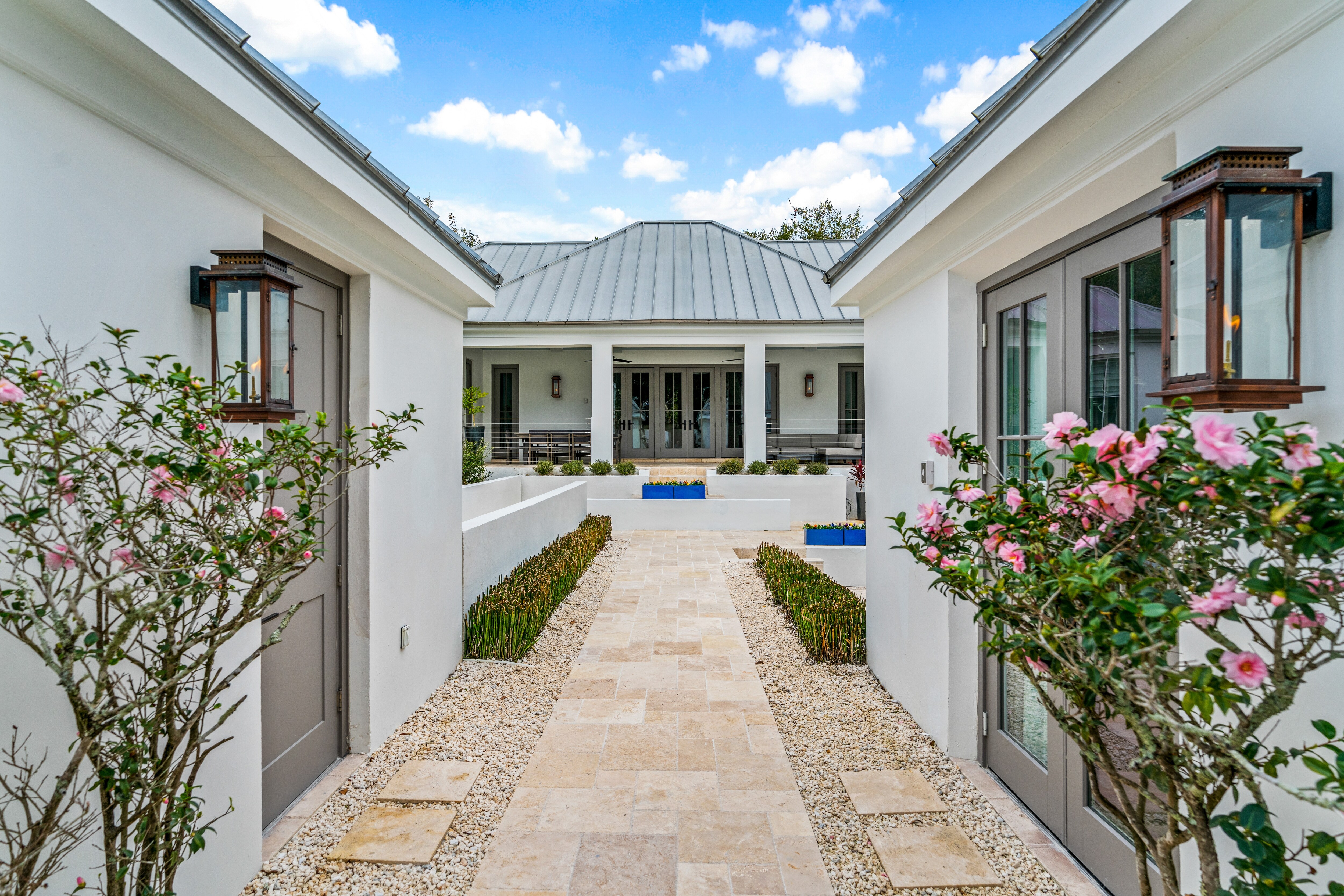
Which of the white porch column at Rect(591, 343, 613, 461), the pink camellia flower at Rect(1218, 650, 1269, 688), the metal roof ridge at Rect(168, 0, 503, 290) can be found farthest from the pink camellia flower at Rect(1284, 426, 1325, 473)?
the white porch column at Rect(591, 343, 613, 461)

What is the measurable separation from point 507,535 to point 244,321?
14.8 feet

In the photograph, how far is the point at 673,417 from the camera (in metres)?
16.0

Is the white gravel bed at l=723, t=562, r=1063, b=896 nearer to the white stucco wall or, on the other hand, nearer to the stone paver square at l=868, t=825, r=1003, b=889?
the stone paver square at l=868, t=825, r=1003, b=889

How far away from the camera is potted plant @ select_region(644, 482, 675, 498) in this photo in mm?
12008

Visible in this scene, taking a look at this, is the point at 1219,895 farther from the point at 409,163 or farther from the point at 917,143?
the point at 917,143

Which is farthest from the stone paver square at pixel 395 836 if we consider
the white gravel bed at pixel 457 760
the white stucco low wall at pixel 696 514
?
the white stucco low wall at pixel 696 514

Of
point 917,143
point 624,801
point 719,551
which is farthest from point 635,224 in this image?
point 917,143

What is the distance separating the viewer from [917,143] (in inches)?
1288

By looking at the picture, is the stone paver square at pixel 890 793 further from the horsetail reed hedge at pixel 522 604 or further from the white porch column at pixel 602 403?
the white porch column at pixel 602 403

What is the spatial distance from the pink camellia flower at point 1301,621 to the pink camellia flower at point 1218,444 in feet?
0.83

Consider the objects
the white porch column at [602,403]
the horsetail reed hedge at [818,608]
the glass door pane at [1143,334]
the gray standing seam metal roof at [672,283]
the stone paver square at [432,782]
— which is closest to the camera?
the glass door pane at [1143,334]

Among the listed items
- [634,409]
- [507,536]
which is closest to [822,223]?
[634,409]

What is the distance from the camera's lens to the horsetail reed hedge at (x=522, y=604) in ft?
16.6

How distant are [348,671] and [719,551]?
22.0 feet
